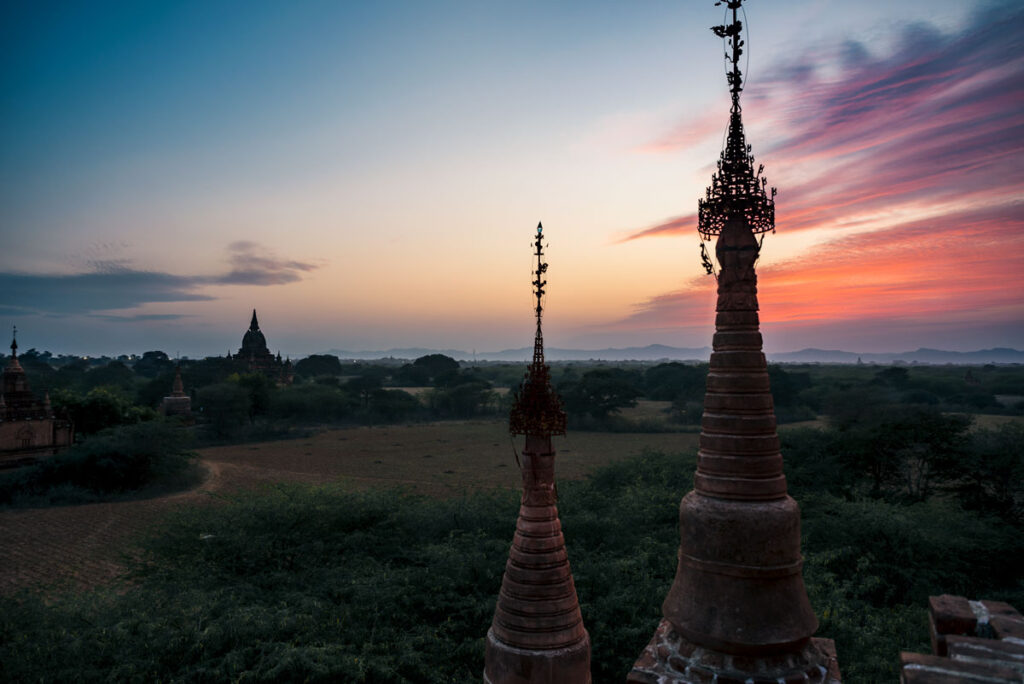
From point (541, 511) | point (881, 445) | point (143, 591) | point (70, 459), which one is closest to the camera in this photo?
point (541, 511)

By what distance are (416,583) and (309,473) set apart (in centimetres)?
2338

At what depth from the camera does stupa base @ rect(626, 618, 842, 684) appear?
5520mm

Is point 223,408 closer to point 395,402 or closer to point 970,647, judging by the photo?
point 395,402

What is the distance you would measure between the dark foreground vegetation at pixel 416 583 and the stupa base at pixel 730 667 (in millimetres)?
5424

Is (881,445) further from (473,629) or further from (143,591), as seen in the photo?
(143,591)

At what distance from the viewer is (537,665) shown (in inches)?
264

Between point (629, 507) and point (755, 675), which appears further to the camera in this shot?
point (629, 507)

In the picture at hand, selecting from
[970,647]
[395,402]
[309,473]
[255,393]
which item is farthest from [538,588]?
[395,402]

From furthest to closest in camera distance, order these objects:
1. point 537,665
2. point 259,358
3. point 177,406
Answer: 1. point 259,358
2. point 177,406
3. point 537,665

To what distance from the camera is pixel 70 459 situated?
27844mm

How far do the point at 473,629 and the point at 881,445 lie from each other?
1774 cm

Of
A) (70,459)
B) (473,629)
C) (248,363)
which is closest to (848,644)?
(473,629)

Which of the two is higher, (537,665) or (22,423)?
(22,423)

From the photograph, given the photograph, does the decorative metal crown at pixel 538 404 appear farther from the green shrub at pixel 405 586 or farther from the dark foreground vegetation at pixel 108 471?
the dark foreground vegetation at pixel 108 471
